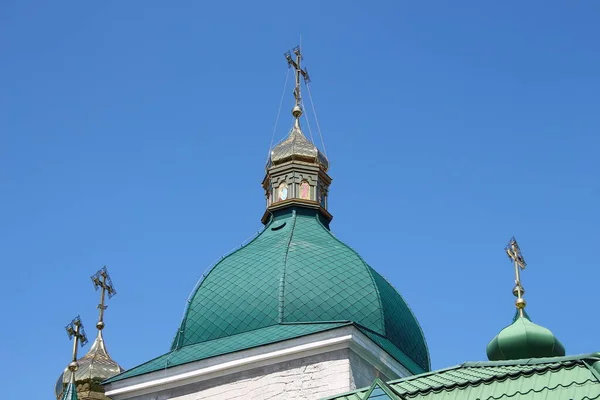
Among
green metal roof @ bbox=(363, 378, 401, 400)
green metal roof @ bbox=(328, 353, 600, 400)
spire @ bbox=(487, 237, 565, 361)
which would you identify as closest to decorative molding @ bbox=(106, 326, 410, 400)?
spire @ bbox=(487, 237, 565, 361)

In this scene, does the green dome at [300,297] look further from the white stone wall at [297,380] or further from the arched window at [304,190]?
the arched window at [304,190]

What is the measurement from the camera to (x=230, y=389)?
64.6 feet

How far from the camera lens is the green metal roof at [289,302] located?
20.5 m

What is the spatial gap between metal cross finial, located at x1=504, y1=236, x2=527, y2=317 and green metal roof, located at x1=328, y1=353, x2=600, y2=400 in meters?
4.34

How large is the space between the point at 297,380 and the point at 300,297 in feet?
5.78

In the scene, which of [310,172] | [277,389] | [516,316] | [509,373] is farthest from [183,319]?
[509,373]

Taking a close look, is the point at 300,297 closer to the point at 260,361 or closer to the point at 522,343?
the point at 260,361

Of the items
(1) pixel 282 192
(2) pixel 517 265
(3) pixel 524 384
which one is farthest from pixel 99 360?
→ (3) pixel 524 384

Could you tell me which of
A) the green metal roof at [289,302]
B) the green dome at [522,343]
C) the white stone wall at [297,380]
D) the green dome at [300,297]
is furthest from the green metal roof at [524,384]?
the green dome at [300,297]

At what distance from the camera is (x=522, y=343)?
16781 millimetres

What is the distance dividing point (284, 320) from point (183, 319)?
2103mm

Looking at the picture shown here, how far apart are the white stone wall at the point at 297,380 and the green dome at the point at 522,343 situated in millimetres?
2924

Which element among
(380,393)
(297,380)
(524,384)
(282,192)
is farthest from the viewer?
(282,192)

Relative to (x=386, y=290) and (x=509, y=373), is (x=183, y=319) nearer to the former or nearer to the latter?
(x=386, y=290)
